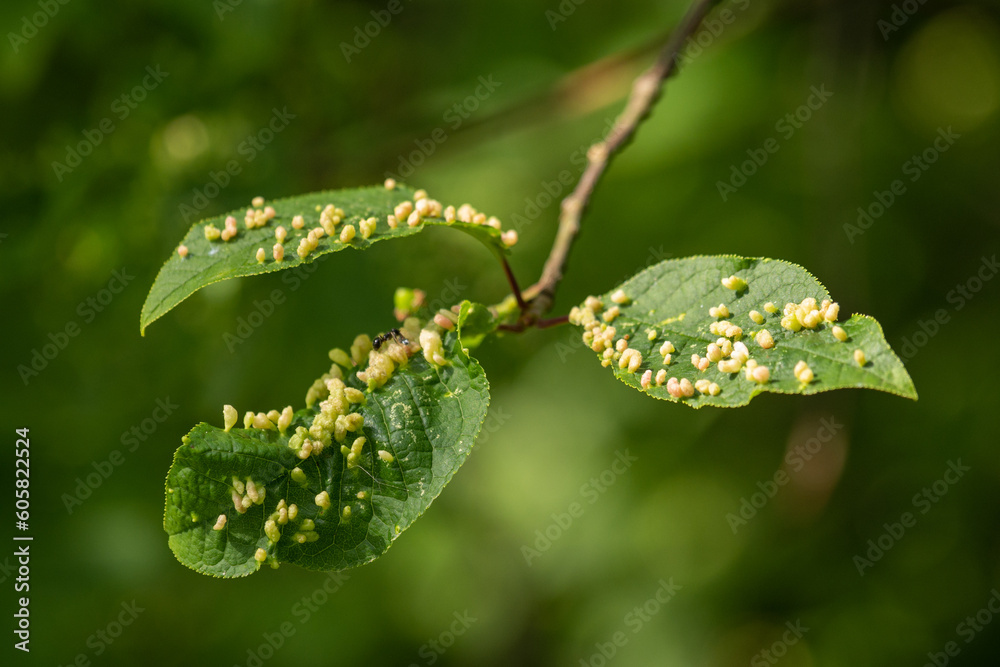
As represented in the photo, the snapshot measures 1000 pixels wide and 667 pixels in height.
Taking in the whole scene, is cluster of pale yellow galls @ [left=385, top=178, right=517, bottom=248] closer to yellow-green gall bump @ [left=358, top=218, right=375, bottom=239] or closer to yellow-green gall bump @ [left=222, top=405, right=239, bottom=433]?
yellow-green gall bump @ [left=358, top=218, right=375, bottom=239]

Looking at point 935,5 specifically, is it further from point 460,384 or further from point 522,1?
point 460,384

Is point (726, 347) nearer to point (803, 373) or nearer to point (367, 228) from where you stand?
point (803, 373)

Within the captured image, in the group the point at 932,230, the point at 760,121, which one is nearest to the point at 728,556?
the point at 932,230

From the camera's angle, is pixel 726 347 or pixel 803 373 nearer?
pixel 803 373

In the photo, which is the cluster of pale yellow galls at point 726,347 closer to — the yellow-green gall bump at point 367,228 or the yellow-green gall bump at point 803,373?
the yellow-green gall bump at point 803,373

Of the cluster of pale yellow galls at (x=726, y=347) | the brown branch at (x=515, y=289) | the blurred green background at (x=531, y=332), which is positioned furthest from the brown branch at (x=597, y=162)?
the blurred green background at (x=531, y=332)

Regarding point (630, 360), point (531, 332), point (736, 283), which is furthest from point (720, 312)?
point (531, 332)
